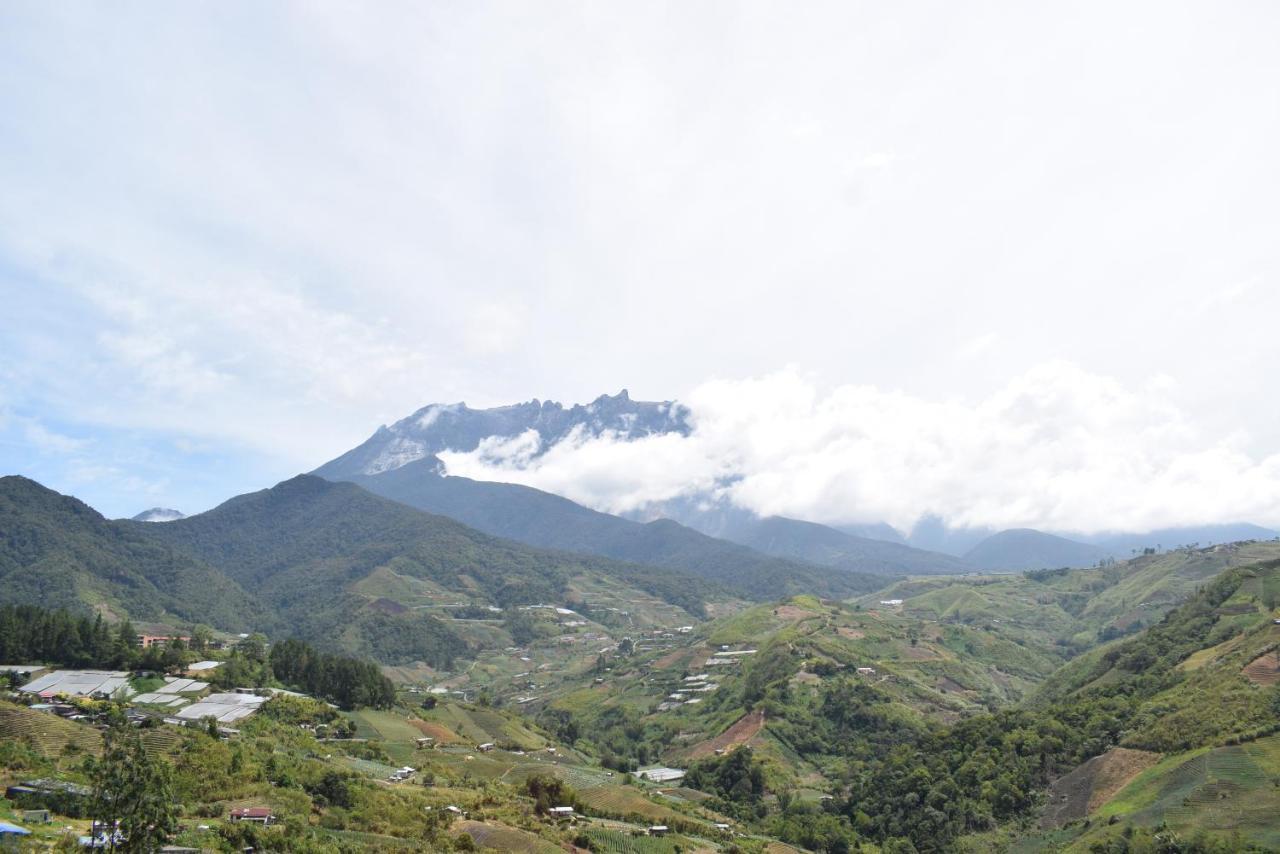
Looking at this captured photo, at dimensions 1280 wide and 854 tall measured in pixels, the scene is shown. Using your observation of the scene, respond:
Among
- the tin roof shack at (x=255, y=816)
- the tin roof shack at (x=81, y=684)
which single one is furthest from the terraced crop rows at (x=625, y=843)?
the tin roof shack at (x=81, y=684)

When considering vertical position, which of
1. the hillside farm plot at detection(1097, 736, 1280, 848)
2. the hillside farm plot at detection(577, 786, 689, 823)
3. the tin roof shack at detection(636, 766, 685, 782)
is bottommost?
the tin roof shack at detection(636, 766, 685, 782)

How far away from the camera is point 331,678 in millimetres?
98750

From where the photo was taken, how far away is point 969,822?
7094cm

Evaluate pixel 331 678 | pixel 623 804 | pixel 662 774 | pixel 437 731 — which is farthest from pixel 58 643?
pixel 662 774

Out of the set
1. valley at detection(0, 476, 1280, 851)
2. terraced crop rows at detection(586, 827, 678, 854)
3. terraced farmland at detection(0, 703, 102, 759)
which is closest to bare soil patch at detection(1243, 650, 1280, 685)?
valley at detection(0, 476, 1280, 851)

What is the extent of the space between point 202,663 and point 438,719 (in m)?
29.5

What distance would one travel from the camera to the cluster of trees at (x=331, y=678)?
97.9 metres

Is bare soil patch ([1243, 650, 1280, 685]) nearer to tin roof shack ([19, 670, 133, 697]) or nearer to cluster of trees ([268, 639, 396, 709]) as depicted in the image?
cluster of trees ([268, 639, 396, 709])

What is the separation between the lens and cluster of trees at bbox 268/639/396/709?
97.9 metres

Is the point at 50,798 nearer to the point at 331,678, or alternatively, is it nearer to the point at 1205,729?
the point at 331,678

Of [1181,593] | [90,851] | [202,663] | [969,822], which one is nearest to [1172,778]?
[969,822]

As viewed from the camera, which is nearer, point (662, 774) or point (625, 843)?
point (625, 843)

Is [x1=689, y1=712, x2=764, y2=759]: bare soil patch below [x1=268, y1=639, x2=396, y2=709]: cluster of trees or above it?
below

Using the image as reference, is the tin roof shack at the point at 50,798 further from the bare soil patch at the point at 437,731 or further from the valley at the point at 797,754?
the bare soil patch at the point at 437,731
